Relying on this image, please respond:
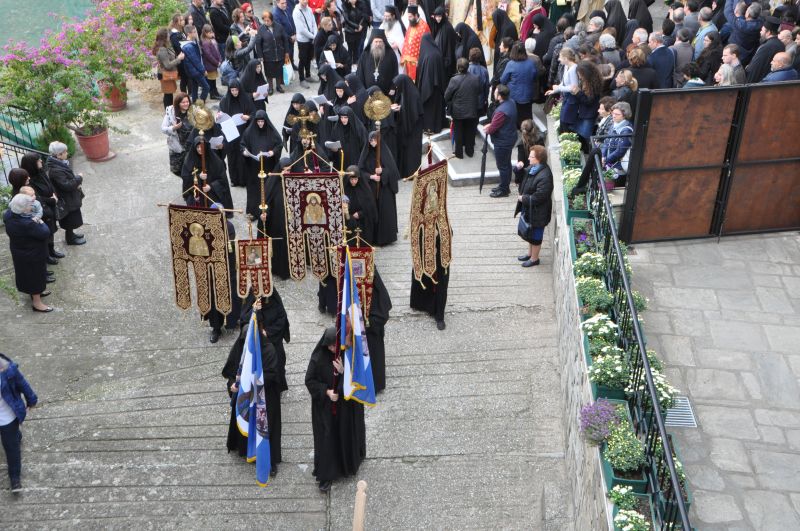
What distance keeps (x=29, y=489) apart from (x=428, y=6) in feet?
42.7

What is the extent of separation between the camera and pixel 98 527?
27.2ft

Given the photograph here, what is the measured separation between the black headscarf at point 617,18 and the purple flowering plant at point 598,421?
9.36 m

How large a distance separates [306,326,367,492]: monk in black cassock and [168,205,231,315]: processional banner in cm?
247

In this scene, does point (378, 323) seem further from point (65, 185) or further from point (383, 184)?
point (65, 185)

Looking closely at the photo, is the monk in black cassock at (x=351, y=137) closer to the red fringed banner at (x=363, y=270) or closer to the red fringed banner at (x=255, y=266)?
the red fringed banner at (x=255, y=266)

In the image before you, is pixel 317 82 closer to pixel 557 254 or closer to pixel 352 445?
pixel 557 254

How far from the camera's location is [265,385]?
849 centimetres

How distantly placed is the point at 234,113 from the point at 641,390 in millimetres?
9378

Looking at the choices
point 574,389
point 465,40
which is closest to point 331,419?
point 574,389

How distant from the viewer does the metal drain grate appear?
7.20m

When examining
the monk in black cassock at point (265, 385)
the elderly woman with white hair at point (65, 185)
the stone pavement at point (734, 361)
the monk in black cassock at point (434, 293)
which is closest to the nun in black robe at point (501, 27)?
the monk in black cassock at point (434, 293)

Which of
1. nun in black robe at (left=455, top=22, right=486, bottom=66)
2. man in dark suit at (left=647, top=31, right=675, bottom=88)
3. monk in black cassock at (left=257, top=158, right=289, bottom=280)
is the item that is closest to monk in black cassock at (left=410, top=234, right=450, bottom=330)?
monk in black cassock at (left=257, top=158, right=289, bottom=280)

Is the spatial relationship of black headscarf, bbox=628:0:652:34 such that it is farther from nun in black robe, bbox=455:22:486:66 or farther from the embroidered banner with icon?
the embroidered banner with icon

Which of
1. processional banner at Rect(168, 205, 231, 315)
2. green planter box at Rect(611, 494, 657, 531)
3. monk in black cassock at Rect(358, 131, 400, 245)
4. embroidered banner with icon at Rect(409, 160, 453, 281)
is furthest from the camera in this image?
monk in black cassock at Rect(358, 131, 400, 245)
